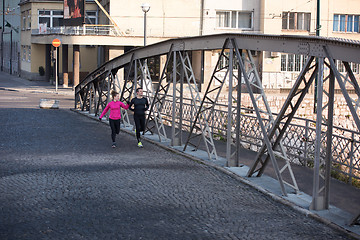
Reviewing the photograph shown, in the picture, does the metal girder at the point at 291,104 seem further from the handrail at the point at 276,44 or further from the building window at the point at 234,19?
the building window at the point at 234,19

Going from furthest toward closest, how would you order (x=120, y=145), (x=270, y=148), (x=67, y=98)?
(x=67, y=98) < (x=120, y=145) < (x=270, y=148)

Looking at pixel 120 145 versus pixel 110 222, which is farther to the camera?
pixel 120 145

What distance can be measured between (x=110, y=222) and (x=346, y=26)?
43768 mm

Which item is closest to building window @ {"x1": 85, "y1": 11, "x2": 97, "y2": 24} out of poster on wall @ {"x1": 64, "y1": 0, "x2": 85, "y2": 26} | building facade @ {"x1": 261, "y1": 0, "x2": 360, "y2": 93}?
poster on wall @ {"x1": 64, "y1": 0, "x2": 85, "y2": 26}

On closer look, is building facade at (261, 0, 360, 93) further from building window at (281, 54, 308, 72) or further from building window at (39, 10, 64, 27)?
building window at (39, 10, 64, 27)

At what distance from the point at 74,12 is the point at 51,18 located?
9.91 meters

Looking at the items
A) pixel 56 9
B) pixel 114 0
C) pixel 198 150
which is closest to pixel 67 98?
pixel 114 0

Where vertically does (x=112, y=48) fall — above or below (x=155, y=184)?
above

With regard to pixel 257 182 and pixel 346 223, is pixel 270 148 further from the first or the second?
pixel 346 223

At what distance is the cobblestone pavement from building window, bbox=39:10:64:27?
41.5 meters

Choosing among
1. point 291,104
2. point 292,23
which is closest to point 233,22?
point 292,23

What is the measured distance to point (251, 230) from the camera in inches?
367

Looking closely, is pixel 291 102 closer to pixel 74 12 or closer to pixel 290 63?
pixel 290 63

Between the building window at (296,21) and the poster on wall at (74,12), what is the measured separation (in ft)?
49.9
